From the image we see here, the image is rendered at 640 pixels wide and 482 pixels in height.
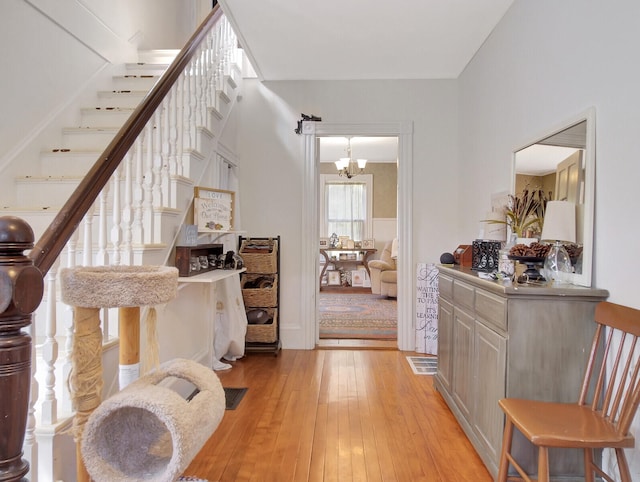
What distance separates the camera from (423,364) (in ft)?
11.3

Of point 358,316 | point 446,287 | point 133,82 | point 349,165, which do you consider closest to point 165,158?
point 133,82

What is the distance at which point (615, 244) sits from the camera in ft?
5.26

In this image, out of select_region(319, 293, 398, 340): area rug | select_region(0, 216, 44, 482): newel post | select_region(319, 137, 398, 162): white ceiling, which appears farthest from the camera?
select_region(319, 137, 398, 162): white ceiling

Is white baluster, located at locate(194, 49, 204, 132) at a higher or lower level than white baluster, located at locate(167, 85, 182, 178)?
higher

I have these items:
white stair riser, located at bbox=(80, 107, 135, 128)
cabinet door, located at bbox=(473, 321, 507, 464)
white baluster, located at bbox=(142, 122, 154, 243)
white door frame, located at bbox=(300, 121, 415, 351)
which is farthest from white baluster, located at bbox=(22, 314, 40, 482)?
white door frame, located at bbox=(300, 121, 415, 351)

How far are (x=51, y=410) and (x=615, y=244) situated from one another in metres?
2.39

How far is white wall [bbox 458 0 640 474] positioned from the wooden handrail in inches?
87.3

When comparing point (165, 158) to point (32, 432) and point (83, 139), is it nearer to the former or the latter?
point (83, 139)

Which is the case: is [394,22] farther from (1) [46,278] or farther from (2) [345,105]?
(1) [46,278]

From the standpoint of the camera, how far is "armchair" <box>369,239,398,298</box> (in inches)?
256

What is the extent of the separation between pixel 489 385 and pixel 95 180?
2.07 m

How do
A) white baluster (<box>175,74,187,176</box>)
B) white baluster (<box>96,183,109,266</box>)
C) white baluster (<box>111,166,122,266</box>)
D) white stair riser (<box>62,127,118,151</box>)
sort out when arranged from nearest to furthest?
white baluster (<box>96,183,109,266</box>) → white baluster (<box>111,166,122,266</box>) → white baluster (<box>175,74,187,176</box>) → white stair riser (<box>62,127,118,151</box>)

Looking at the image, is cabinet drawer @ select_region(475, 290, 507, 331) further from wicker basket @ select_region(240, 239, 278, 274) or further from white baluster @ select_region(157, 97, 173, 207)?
wicker basket @ select_region(240, 239, 278, 274)

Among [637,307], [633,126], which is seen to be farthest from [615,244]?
[633,126]
